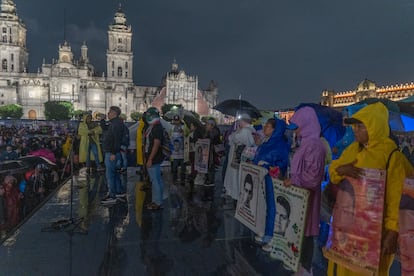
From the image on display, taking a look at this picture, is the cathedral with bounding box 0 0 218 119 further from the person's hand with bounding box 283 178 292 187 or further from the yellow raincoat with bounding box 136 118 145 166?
the person's hand with bounding box 283 178 292 187

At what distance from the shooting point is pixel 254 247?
4645mm

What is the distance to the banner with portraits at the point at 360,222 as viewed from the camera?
2.34m

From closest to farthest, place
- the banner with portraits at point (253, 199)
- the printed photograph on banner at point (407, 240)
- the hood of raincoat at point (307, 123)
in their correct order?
the printed photograph on banner at point (407, 240) → the hood of raincoat at point (307, 123) → the banner with portraits at point (253, 199)

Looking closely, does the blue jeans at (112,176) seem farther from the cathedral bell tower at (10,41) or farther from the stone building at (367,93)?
the cathedral bell tower at (10,41)

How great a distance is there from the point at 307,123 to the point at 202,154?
5.53m

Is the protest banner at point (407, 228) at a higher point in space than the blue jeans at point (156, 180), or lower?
higher

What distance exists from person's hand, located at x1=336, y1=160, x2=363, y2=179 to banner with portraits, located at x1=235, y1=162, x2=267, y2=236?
1.33m

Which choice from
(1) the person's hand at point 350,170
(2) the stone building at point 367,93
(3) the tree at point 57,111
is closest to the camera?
(1) the person's hand at point 350,170

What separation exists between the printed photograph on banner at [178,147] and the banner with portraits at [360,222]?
683 centimetres

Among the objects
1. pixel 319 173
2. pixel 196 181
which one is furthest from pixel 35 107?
pixel 319 173

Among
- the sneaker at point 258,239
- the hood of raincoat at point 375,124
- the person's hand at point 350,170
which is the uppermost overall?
the hood of raincoat at point 375,124

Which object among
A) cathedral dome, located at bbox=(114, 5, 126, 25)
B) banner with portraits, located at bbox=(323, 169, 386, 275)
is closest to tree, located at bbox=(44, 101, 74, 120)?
cathedral dome, located at bbox=(114, 5, 126, 25)

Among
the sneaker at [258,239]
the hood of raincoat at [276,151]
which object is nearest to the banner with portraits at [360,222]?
the hood of raincoat at [276,151]

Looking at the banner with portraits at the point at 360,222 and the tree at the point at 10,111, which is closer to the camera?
the banner with portraits at the point at 360,222
